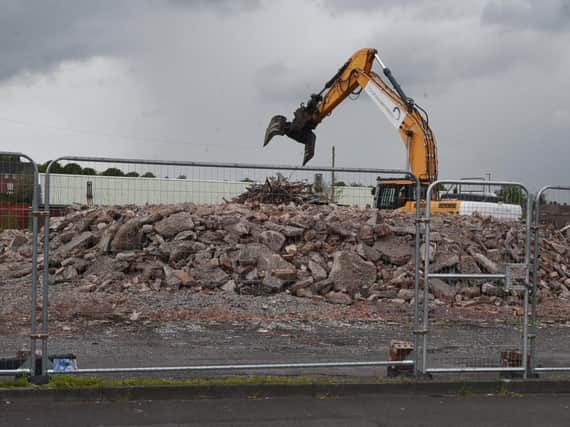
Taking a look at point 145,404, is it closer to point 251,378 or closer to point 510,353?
point 251,378

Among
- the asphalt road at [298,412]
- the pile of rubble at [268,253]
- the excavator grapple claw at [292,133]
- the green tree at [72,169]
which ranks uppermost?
the excavator grapple claw at [292,133]

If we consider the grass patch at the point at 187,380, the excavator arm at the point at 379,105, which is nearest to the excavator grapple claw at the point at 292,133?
the excavator arm at the point at 379,105

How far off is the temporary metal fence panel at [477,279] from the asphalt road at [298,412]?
78 centimetres

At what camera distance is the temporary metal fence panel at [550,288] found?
9430 mm

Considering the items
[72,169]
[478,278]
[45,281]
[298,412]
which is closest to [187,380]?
[298,412]

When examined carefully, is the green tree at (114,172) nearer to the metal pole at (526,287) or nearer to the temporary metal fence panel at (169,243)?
the temporary metal fence panel at (169,243)

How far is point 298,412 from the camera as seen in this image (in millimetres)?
8000

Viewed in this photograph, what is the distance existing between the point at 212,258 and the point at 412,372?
29.1 ft

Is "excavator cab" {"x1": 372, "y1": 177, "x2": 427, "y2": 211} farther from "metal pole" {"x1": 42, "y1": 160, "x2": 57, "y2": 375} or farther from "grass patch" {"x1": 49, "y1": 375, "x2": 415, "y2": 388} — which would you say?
"metal pole" {"x1": 42, "y1": 160, "x2": 57, "y2": 375}

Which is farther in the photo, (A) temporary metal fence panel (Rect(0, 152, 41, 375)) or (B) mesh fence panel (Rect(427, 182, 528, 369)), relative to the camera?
(B) mesh fence panel (Rect(427, 182, 528, 369))

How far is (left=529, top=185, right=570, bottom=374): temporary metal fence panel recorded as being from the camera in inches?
371

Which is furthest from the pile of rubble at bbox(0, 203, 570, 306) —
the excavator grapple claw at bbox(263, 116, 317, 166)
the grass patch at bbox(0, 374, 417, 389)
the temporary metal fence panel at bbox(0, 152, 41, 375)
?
the grass patch at bbox(0, 374, 417, 389)

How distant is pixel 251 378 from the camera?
29.3ft

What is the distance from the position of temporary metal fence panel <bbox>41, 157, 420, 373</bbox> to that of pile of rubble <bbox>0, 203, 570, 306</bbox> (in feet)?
0.12
